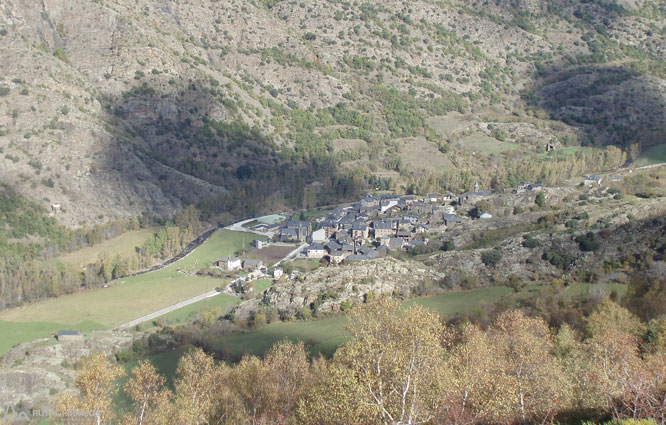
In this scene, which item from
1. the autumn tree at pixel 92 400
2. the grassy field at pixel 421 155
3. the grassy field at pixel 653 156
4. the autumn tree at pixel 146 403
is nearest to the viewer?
the autumn tree at pixel 92 400

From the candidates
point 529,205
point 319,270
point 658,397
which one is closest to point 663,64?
point 529,205

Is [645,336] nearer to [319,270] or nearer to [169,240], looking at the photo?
[319,270]

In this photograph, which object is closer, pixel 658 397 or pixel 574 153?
pixel 658 397

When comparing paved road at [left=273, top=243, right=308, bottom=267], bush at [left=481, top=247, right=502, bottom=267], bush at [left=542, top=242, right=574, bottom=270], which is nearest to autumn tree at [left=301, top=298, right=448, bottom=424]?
bush at [left=481, top=247, right=502, bottom=267]

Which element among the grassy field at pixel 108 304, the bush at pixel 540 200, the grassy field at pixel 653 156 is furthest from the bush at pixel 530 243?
the grassy field at pixel 653 156

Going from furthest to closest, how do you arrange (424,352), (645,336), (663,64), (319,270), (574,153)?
(663,64) < (574,153) < (319,270) < (645,336) < (424,352)

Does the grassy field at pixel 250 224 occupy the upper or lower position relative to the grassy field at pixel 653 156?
lower

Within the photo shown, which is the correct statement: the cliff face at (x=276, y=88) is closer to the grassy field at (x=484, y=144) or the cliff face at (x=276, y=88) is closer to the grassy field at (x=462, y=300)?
the grassy field at (x=484, y=144)
